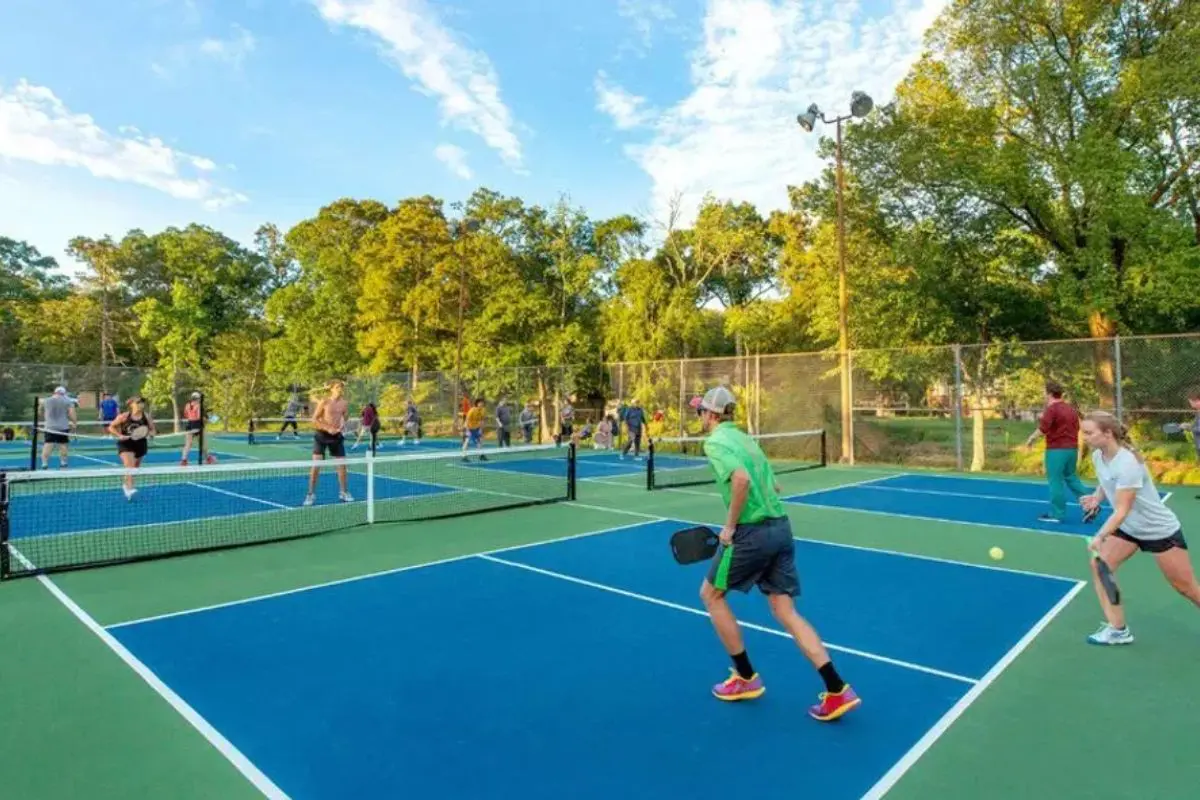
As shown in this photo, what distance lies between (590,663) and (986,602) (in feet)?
11.5

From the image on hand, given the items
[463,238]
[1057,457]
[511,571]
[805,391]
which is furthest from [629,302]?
[511,571]

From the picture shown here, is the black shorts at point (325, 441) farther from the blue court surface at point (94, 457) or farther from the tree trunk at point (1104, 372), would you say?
the tree trunk at point (1104, 372)

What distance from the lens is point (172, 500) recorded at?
12.3 metres

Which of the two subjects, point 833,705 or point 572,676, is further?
point 572,676

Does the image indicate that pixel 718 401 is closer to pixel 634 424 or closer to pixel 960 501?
pixel 960 501

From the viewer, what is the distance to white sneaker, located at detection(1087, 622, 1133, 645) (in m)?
5.00

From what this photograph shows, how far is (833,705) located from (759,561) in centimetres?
A: 80

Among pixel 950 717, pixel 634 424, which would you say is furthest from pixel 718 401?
pixel 634 424

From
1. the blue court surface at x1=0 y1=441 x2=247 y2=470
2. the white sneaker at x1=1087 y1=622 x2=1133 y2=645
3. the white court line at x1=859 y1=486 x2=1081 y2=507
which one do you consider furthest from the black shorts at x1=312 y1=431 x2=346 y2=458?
the white sneaker at x1=1087 y1=622 x2=1133 y2=645

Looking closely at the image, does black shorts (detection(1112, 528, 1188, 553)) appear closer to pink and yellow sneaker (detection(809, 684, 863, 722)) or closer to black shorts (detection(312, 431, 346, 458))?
pink and yellow sneaker (detection(809, 684, 863, 722))

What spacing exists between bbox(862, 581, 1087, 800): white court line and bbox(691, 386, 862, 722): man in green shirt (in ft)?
1.23

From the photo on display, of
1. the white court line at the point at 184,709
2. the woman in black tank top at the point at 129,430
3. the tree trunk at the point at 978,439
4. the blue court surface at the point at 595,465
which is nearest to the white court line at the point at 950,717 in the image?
the white court line at the point at 184,709

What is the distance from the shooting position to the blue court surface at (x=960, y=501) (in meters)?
9.99

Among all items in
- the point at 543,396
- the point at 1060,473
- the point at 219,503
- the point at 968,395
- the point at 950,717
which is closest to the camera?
the point at 950,717
